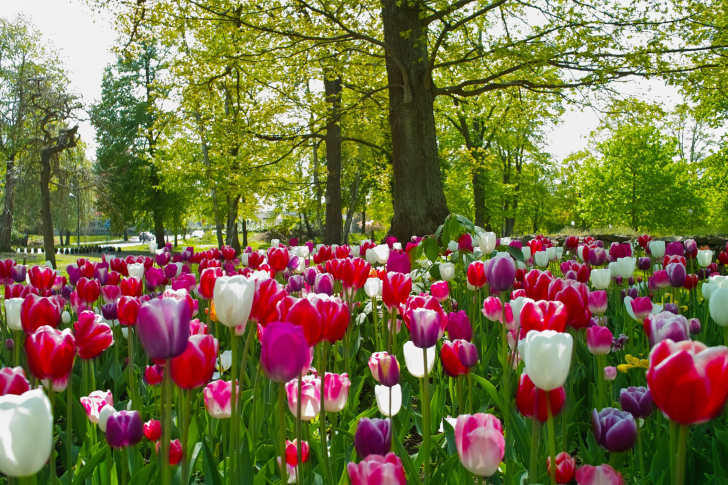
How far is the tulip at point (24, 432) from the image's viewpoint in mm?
819

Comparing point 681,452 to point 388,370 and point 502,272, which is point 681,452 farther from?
point 502,272

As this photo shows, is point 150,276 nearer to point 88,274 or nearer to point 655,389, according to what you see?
point 88,274

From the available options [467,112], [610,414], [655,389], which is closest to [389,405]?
[610,414]

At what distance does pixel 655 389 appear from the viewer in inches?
35.4

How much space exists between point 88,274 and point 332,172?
1165 centimetres

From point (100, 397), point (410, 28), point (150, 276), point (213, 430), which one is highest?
point (410, 28)

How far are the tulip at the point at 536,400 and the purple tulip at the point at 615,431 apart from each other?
0.10m

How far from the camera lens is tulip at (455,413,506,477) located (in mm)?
1111

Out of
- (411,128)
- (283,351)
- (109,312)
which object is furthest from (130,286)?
(411,128)

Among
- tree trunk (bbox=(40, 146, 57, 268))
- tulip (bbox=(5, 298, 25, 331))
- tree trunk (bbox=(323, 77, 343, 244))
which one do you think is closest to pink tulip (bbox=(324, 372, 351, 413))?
tulip (bbox=(5, 298, 25, 331))

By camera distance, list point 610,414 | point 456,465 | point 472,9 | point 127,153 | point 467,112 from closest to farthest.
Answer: point 610,414 < point 456,465 < point 472,9 < point 467,112 < point 127,153

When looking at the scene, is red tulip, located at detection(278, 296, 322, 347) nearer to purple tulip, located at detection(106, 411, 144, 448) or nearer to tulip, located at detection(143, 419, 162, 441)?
purple tulip, located at detection(106, 411, 144, 448)

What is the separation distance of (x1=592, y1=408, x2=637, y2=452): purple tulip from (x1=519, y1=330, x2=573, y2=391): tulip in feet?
1.03

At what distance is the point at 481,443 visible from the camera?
3.66 ft
